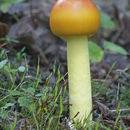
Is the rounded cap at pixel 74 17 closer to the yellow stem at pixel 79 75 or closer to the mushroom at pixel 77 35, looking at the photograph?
the mushroom at pixel 77 35

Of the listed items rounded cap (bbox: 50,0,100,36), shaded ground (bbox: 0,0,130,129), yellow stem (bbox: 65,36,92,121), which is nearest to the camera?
rounded cap (bbox: 50,0,100,36)

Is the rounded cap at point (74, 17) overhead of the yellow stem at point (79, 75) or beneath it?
overhead

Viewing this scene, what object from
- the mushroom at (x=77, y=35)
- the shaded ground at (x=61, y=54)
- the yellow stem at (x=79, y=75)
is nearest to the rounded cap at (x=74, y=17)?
the mushroom at (x=77, y=35)

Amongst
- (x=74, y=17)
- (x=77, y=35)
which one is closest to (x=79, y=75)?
(x=77, y=35)

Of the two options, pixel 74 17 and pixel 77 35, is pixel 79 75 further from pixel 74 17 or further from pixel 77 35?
pixel 74 17

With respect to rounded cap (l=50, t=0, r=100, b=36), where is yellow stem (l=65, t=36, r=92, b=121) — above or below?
below

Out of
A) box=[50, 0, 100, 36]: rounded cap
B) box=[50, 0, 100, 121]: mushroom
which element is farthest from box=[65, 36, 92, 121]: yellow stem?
box=[50, 0, 100, 36]: rounded cap

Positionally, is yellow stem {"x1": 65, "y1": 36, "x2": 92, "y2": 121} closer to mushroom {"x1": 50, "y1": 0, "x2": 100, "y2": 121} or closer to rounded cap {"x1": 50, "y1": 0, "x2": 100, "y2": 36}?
mushroom {"x1": 50, "y1": 0, "x2": 100, "y2": 121}

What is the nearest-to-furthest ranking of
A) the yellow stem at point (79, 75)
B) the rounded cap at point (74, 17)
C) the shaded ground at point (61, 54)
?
the rounded cap at point (74, 17) → the yellow stem at point (79, 75) → the shaded ground at point (61, 54)
